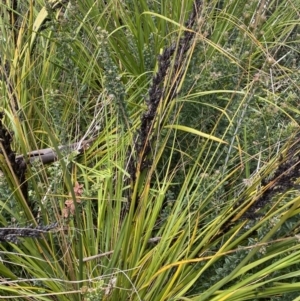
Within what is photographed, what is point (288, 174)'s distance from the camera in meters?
0.65

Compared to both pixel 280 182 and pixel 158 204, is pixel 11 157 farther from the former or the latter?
pixel 280 182

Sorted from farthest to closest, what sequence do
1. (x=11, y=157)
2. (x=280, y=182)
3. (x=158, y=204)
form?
(x=158, y=204) < (x=11, y=157) < (x=280, y=182)

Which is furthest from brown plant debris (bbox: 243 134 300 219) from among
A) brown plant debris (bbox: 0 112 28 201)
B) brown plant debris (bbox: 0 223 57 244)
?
brown plant debris (bbox: 0 112 28 201)

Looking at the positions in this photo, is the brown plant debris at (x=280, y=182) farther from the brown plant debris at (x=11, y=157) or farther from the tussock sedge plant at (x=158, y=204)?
the brown plant debris at (x=11, y=157)

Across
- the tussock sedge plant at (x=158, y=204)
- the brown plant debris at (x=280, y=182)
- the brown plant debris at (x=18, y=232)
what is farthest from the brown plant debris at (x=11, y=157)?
the brown plant debris at (x=280, y=182)

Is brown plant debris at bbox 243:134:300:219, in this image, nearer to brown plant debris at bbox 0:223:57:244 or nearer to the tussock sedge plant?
the tussock sedge plant

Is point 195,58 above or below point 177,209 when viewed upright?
above

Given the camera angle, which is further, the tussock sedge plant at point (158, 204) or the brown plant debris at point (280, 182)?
the tussock sedge plant at point (158, 204)

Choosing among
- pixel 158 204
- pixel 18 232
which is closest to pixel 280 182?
pixel 158 204

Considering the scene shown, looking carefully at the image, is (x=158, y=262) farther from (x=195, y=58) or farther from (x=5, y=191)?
(x=195, y=58)

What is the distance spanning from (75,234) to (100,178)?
15 centimetres

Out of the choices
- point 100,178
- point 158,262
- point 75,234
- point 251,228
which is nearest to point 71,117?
point 100,178

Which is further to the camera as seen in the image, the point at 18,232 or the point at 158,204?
the point at 158,204

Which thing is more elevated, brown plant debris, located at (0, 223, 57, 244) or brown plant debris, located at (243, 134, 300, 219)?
brown plant debris, located at (243, 134, 300, 219)
